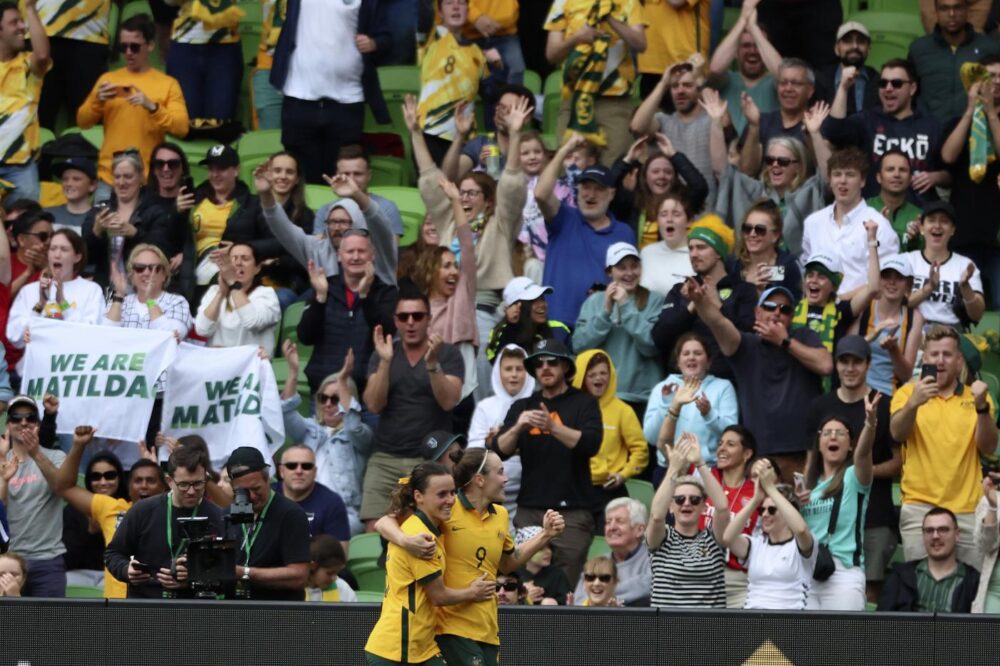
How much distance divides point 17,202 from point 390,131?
11.4 feet

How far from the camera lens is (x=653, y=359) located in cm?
1424

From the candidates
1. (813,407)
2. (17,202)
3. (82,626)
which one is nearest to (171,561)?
(82,626)

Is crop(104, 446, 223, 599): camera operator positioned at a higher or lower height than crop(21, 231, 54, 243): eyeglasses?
lower

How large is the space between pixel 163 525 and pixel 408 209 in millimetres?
5819

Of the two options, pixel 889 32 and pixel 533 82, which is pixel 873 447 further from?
pixel 533 82

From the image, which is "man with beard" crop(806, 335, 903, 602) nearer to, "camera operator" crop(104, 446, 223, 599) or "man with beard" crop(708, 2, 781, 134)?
"man with beard" crop(708, 2, 781, 134)

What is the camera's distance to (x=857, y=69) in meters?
16.1

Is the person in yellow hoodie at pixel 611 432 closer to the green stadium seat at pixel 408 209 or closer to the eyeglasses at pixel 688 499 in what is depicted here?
the eyeglasses at pixel 688 499

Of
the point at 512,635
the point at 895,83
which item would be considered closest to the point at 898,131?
the point at 895,83

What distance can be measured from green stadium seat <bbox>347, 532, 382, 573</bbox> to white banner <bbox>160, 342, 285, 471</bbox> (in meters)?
0.81

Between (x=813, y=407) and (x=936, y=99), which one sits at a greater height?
(x=936, y=99)

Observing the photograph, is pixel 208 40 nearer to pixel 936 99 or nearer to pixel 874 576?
pixel 936 99

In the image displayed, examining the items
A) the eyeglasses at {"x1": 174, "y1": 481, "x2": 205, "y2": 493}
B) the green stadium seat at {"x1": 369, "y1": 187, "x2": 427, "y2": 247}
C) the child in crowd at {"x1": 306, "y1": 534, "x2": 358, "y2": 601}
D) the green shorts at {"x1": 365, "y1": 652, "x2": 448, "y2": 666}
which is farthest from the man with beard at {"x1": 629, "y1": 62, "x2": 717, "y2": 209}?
the green shorts at {"x1": 365, "y1": 652, "x2": 448, "y2": 666}

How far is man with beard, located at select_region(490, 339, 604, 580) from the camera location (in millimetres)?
13062
